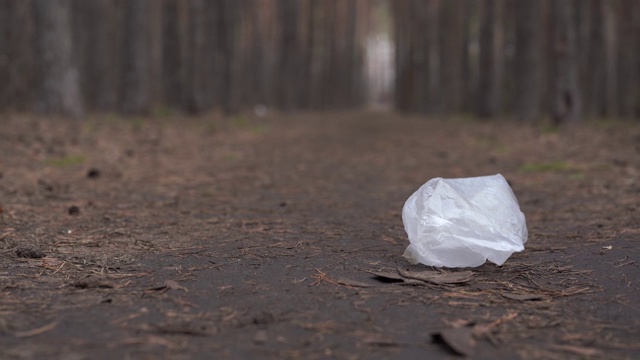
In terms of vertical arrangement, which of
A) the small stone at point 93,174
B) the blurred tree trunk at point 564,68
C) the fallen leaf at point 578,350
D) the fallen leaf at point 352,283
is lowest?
the fallen leaf at point 578,350

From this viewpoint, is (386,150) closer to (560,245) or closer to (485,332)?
(560,245)

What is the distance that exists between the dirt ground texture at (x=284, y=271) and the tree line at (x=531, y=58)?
5.94 meters

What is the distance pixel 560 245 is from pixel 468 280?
2.84 ft

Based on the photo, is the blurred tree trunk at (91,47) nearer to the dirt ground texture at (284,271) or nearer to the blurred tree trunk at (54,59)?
the blurred tree trunk at (54,59)

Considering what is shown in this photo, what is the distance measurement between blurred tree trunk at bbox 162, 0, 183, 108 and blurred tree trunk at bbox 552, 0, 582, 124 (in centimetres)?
786

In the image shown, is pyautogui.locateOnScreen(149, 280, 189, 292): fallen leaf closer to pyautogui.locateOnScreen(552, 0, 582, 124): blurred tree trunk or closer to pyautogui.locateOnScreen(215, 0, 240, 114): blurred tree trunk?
pyautogui.locateOnScreen(552, 0, 582, 124): blurred tree trunk

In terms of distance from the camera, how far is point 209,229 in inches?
Answer: 145

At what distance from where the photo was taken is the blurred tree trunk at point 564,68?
37.2ft

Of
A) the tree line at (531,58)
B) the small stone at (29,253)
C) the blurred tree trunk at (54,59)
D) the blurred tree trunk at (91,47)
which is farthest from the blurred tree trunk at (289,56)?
the small stone at (29,253)

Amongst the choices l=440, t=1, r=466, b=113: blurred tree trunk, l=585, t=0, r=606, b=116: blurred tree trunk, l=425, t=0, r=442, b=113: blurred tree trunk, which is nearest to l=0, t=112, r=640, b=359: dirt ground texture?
l=585, t=0, r=606, b=116: blurred tree trunk

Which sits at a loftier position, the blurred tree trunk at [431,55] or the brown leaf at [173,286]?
the blurred tree trunk at [431,55]

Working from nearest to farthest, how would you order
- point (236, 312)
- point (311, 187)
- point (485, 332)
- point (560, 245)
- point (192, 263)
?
point (485, 332)
point (236, 312)
point (192, 263)
point (560, 245)
point (311, 187)

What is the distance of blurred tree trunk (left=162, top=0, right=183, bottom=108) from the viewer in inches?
593

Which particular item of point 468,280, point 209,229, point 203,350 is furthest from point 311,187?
point 203,350
